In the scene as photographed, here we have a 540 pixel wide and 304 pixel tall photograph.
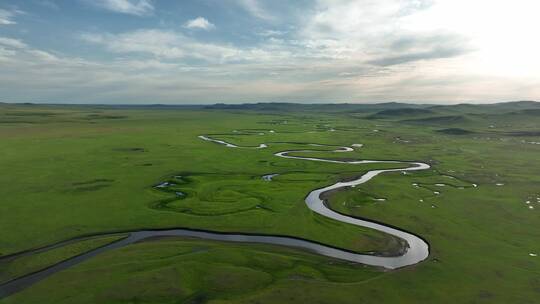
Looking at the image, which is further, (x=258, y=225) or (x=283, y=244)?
(x=258, y=225)

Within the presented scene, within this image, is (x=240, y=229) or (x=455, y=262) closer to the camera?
(x=455, y=262)

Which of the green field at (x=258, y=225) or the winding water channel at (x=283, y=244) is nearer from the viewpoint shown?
the green field at (x=258, y=225)

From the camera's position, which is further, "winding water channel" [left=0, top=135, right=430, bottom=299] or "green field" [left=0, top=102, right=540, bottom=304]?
"winding water channel" [left=0, top=135, right=430, bottom=299]

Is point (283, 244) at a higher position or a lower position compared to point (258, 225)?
lower

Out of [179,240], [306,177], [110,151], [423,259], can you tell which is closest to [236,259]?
[179,240]

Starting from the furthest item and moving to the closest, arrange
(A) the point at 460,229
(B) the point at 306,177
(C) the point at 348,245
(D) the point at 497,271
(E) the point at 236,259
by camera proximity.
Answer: (B) the point at 306,177
(A) the point at 460,229
(C) the point at 348,245
(E) the point at 236,259
(D) the point at 497,271

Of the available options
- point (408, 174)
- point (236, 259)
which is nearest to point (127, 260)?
point (236, 259)

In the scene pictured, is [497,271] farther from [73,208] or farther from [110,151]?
[110,151]

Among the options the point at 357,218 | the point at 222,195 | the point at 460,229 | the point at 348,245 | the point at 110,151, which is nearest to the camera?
the point at 348,245

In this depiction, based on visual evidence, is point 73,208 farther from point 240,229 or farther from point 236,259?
point 236,259
